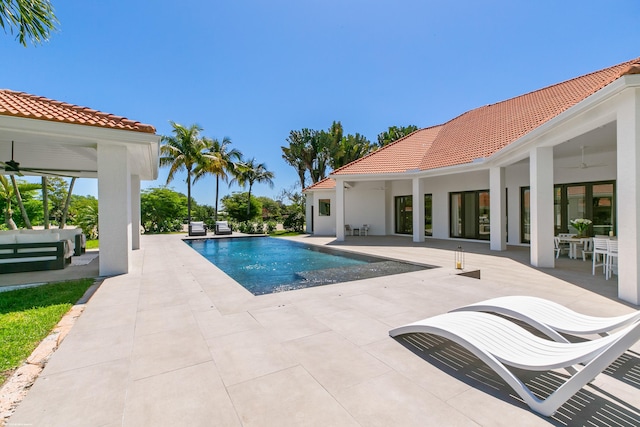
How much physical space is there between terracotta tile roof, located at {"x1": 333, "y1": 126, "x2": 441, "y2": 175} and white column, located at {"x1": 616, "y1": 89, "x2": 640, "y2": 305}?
10.8 meters

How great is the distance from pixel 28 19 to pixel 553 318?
891 cm

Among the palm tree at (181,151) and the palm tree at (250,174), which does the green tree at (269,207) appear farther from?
the palm tree at (181,151)

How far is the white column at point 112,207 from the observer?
7969mm

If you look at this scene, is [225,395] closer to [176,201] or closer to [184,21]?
[184,21]

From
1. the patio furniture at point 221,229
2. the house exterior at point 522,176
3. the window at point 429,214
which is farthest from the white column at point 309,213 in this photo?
the window at point 429,214

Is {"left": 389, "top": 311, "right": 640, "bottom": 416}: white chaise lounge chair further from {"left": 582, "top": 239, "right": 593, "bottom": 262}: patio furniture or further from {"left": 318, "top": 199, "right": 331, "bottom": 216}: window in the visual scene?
{"left": 318, "top": 199, "right": 331, "bottom": 216}: window

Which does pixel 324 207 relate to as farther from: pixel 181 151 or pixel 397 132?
pixel 397 132

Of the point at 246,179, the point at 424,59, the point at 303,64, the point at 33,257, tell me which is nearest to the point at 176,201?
the point at 246,179

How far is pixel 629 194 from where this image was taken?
5543 mm

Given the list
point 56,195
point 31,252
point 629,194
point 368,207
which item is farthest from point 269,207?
point 629,194

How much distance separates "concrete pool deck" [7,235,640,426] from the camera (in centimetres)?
247

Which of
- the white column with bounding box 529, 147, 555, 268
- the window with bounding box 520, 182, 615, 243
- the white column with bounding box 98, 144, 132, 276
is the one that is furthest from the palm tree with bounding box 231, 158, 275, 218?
the white column with bounding box 529, 147, 555, 268

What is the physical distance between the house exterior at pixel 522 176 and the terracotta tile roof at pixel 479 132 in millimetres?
88

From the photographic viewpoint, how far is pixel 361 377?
304cm
